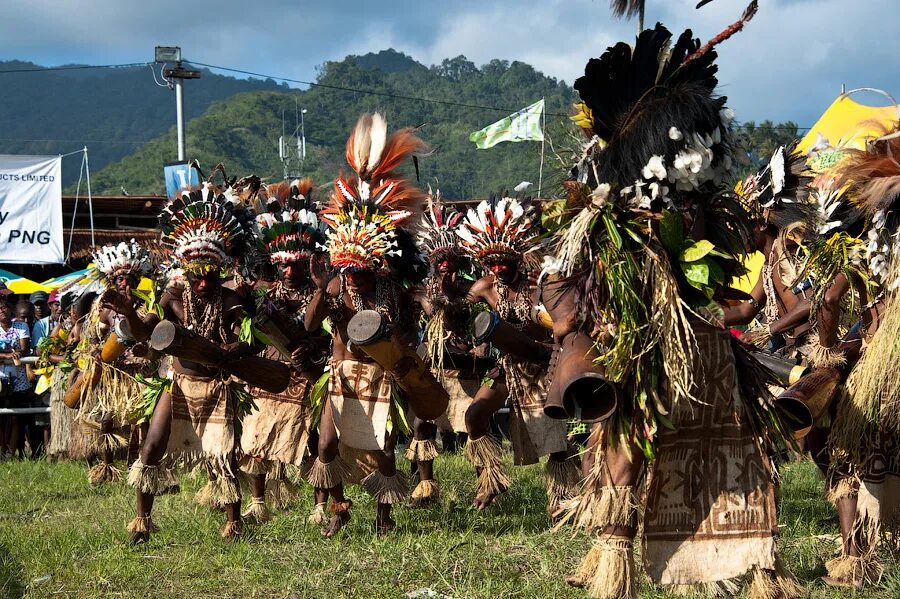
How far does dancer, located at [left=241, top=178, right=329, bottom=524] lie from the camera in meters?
7.02

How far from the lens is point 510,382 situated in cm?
730

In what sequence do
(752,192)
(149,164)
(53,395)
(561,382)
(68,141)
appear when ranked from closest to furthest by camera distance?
(561,382) → (752,192) → (53,395) → (149,164) → (68,141)

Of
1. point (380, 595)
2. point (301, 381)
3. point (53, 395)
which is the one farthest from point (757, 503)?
point (53, 395)

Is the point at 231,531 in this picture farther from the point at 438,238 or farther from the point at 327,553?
the point at 438,238

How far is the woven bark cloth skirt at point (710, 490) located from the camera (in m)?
4.10

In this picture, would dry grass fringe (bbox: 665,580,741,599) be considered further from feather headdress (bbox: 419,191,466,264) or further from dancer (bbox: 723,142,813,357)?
feather headdress (bbox: 419,191,466,264)

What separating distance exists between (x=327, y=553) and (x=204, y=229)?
7.40 feet

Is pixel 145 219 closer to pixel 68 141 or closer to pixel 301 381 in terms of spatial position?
pixel 301 381

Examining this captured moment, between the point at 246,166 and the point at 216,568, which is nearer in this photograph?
the point at 216,568

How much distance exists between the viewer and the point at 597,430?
422 cm

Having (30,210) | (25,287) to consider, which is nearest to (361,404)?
(30,210)

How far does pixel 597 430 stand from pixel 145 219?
51.2 feet

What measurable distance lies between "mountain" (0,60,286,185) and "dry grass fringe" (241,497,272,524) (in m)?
118

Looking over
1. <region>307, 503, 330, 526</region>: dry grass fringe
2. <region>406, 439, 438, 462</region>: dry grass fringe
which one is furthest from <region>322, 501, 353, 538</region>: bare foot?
<region>406, 439, 438, 462</region>: dry grass fringe
